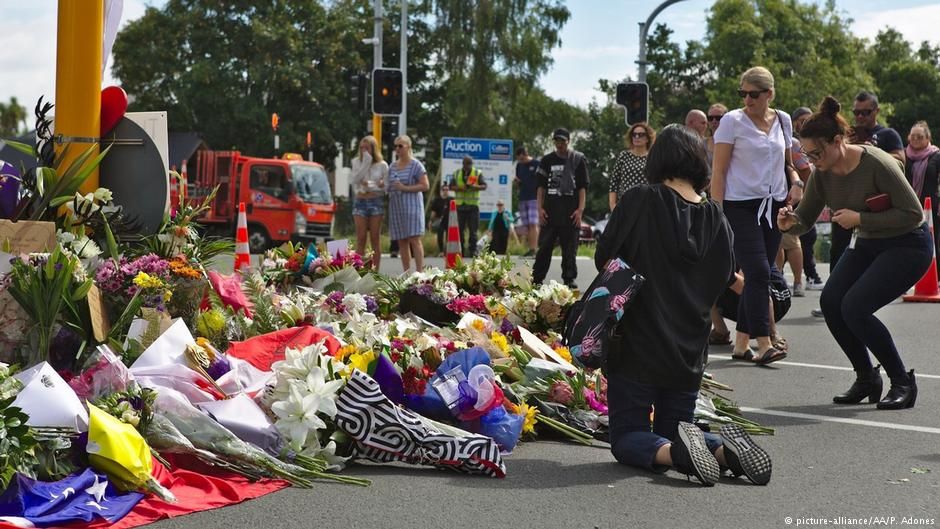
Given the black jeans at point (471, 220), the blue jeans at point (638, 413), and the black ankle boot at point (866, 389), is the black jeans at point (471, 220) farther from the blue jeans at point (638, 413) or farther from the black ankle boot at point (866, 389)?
the blue jeans at point (638, 413)

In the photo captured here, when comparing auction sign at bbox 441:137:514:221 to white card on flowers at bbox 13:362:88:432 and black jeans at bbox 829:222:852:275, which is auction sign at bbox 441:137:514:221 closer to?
black jeans at bbox 829:222:852:275

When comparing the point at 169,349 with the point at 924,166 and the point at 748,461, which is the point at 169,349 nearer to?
the point at 748,461

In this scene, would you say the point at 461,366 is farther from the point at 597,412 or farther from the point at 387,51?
the point at 387,51

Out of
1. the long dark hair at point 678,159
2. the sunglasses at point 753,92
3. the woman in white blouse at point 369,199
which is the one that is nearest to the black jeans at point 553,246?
the woman in white blouse at point 369,199

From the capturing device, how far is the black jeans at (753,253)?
29.3ft

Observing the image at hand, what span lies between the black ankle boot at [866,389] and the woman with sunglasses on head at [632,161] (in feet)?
13.8

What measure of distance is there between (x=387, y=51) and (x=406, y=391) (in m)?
53.6

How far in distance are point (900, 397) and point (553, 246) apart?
723cm

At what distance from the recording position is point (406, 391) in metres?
6.03

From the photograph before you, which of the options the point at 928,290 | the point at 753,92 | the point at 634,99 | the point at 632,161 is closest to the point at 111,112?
the point at 753,92

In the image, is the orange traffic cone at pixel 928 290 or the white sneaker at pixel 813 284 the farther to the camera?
the white sneaker at pixel 813 284

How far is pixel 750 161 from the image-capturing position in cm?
898

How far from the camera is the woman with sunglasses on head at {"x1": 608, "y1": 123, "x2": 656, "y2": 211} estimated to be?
11.7 metres

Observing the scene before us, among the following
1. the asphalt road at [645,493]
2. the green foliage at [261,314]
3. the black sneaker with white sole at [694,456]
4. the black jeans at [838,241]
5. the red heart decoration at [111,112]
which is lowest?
the asphalt road at [645,493]
